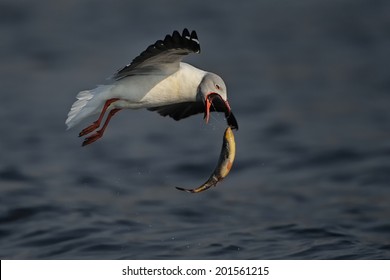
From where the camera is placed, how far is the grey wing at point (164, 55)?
7531 millimetres

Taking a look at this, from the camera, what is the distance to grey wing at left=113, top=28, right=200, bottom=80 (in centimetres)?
753

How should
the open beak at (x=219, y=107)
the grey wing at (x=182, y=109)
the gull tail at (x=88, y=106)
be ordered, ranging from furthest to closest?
the grey wing at (x=182, y=109) → the gull tail at (x=88, y=106) → the open beak at (x=219, y=107)

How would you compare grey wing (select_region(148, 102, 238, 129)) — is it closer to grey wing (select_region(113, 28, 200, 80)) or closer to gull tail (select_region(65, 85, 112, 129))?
grey wing (select_region(113, 28, 200, 80))

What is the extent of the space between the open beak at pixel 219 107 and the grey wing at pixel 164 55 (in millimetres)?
375

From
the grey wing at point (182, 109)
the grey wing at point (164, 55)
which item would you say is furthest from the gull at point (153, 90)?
the grey wing at point (182, 109)

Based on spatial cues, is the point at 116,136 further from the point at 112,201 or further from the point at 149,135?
the point at 112,201

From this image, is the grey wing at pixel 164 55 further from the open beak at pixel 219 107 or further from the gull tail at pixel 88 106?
the open beak at pixel 219 107

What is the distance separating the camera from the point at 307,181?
1223 cm

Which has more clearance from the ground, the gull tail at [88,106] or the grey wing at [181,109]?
the grey wing at [181,109]

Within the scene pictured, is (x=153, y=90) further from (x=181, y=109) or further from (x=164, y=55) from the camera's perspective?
(x=181, y=109)

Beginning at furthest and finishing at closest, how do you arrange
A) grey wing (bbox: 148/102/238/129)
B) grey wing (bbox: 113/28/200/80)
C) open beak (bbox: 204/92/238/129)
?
grey wing (bbox: 148/102/238/129)
open beak (bbox: 204/92/238/129)
grey wing (bbox: 113/28/200/80)

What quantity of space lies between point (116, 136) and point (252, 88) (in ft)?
7.26

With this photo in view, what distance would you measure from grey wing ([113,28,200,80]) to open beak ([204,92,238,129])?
375 mm

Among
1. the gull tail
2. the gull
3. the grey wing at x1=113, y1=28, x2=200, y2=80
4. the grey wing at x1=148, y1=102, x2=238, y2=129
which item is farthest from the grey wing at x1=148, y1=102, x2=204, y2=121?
the gull tail
